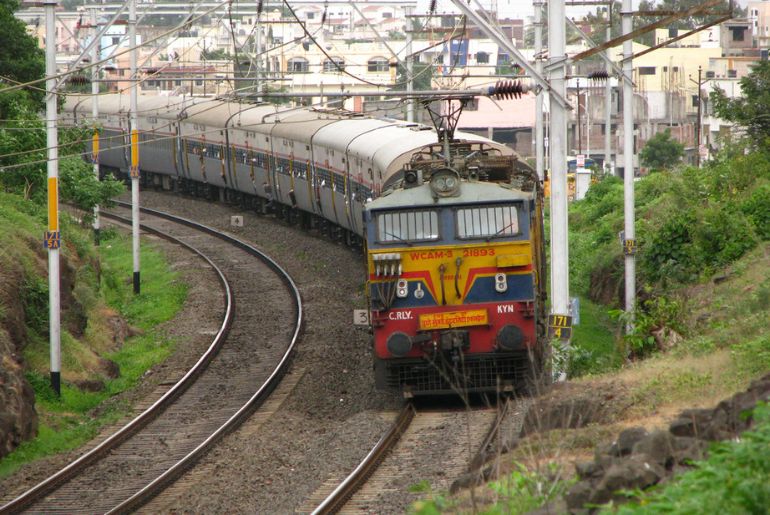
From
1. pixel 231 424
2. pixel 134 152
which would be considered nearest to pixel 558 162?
pixel 231 424

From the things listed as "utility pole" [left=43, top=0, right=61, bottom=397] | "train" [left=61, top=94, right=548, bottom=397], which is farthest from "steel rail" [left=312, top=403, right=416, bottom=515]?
"utility pole" [left=43, top=0, right=61, bottom=397]

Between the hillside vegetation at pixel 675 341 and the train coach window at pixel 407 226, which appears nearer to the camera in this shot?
the hillside vegetation at pixel 675 341

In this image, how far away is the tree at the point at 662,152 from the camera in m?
56.2

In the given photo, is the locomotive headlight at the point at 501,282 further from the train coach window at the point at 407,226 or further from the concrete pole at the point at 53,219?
the concrete pole at the point at 53,219

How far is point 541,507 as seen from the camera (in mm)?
8172

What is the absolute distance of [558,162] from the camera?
14.9 metres

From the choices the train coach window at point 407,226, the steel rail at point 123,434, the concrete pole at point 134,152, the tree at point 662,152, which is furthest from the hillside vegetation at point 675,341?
the tree at point 662,152

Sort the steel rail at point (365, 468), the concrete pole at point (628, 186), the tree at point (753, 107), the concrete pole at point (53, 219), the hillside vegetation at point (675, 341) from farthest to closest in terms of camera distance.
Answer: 1. the tree at point (753, 107)
2. the concrete pole at point (628, 186)
3. the concrete pole at point (53, 219)
4. the steel rail at point (365, 468)
5. the hillside vegetation at point (675, 341)

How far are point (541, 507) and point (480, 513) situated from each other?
0.55 m

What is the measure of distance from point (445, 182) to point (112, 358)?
8.63 m

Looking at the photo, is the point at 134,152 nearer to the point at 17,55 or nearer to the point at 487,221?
the point at 17,55

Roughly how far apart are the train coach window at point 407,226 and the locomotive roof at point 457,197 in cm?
12

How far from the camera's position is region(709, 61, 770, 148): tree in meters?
28.4

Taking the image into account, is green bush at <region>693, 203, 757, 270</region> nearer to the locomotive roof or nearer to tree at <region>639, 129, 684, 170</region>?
the locomotive roof
